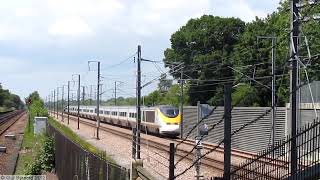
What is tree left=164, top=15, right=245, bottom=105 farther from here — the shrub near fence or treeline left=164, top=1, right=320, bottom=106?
the shrub near fence

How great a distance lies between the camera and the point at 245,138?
32156 millimetres

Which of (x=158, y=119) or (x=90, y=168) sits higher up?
(x=158, y=119)

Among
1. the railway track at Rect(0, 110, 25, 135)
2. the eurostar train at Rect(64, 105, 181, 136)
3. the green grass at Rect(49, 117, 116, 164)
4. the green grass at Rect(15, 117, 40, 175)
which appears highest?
the eurostar train at Rect(64, 105, 181, 136)

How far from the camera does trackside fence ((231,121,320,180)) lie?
23.2 feet

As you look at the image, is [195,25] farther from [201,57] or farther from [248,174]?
[248,174]

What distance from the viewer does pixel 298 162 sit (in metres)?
7.96

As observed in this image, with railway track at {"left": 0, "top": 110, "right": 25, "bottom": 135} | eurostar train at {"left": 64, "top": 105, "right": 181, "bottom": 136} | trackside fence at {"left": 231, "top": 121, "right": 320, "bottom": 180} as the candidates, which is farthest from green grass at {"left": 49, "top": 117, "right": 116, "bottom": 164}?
railway track at {"left": 0, "top": 110, "right": 25, "bottom": 135}

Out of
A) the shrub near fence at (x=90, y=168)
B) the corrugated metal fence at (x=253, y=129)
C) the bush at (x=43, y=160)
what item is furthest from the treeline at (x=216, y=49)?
the shrub near fence at (x=90, y=168)

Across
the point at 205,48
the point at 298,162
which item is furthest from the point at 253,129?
the point at 205,48

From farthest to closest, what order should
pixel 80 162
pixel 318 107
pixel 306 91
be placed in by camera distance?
pixel 306 91
pixel 318 107
pixel 80 162

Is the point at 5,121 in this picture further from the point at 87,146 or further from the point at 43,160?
the point at 87,146

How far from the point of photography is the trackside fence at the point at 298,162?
23.2 ft

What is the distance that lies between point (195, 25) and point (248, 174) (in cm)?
7576

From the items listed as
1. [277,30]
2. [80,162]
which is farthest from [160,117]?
[80,162]
